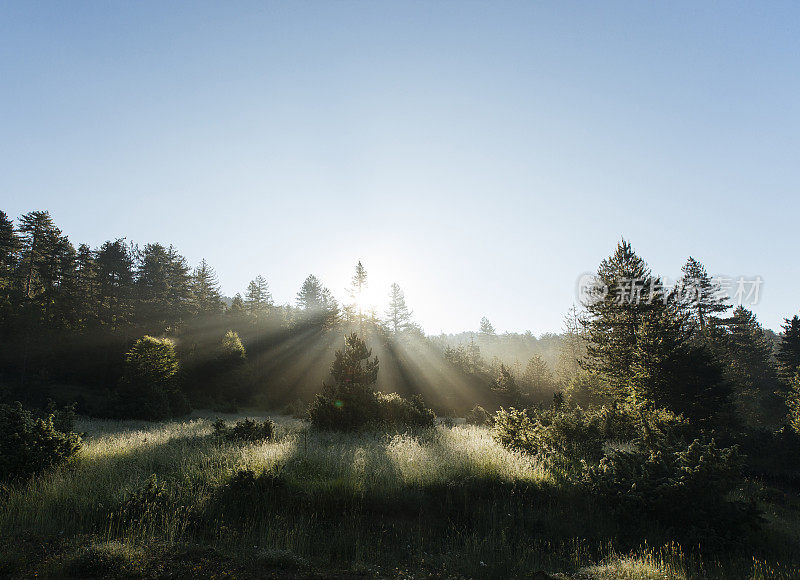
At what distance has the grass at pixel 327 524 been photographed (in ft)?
18.5

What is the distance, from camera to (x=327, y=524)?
7.73m


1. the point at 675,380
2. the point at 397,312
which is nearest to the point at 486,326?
the point at 397,312

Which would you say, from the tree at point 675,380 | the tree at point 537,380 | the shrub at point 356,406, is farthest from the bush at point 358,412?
the tree at point 537,380

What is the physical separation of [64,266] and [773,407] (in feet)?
278

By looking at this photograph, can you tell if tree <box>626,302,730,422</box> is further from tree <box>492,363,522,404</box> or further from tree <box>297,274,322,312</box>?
tree <box>297,274,322,312</box>

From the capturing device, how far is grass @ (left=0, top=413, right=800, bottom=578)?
5.65 meters

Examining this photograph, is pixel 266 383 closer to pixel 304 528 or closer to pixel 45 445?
pixel 45 445

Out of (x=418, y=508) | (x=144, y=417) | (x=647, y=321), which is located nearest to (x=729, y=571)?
(x=418, y=508)

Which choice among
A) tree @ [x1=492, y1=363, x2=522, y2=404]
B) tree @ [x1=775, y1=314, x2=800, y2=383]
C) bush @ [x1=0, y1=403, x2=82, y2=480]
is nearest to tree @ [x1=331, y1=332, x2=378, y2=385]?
bush @ [x1=0, y1=403, x2=82, y2=480]

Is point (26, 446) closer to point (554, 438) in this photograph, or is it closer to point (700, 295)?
point (554, 438)

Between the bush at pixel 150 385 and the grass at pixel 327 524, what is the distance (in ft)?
63.7

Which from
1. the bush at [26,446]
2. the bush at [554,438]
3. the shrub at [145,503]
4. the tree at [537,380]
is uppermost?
the bush at [26,446]

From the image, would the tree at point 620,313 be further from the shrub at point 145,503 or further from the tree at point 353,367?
the shrub at point 145,503

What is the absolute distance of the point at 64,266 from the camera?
43.0m
